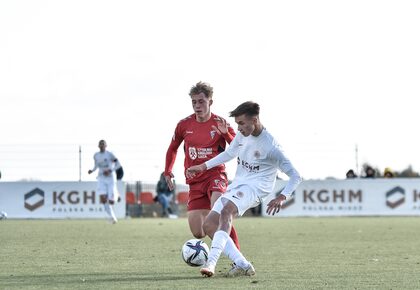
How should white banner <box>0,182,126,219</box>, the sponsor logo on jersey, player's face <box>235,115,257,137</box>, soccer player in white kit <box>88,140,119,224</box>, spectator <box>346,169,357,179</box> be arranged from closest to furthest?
player's face <box>235,115,257,137</box>
the sponsor logo on jersey
soccer player in white kit <box>88,140,119,224</box>
white banner <box>0,182,126,219</box>
spectator <box>346,169,357,179</box>

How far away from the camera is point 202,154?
1238 cm

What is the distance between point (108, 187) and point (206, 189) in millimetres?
19708

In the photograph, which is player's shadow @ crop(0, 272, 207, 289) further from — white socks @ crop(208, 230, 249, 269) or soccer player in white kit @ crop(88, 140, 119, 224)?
soccer player in white kit @ crop(88, 140, 119, 224)

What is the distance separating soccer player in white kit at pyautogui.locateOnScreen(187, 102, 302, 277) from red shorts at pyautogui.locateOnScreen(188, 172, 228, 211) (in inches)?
50.4

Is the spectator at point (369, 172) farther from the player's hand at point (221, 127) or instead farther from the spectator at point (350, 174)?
the player's hand at point (221, 127)

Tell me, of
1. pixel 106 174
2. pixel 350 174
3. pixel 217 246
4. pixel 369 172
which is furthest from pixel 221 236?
pixel 350 174

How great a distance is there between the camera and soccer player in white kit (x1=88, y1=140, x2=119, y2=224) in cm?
3128

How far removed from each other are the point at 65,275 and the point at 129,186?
32.0 metres

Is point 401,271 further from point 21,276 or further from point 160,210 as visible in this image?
point 160,210

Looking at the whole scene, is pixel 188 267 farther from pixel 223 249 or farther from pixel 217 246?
pixel 217 246

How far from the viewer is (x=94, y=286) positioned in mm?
9844

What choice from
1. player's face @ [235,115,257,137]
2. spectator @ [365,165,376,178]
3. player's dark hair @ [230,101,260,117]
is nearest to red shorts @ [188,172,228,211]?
player's face @ [235,115,257,137]

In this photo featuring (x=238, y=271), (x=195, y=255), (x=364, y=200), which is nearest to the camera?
(x=238, y=271)

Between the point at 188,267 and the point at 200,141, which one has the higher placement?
Answer: the point at 200,141
